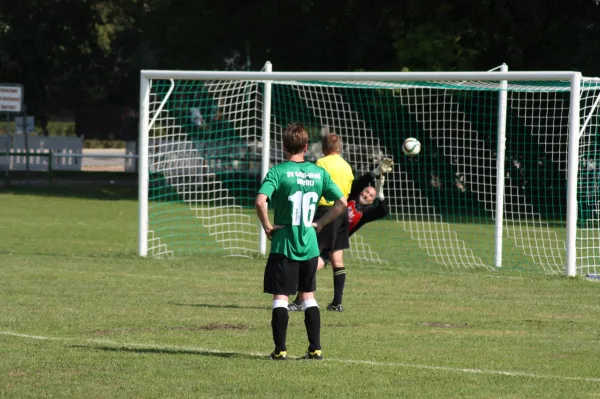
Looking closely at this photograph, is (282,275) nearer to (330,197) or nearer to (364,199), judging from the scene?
(330,197)

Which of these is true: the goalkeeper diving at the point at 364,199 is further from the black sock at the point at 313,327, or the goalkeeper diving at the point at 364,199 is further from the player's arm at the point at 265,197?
the player's arm at the point at 265,197

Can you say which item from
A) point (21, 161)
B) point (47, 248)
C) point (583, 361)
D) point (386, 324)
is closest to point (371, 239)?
point (47, 248)

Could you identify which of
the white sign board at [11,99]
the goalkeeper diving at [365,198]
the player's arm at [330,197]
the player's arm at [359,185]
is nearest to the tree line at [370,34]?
the white sign board at [11,99]

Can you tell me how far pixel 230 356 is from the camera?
9.55 metres

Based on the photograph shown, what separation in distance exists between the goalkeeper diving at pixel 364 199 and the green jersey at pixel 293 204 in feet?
10.9

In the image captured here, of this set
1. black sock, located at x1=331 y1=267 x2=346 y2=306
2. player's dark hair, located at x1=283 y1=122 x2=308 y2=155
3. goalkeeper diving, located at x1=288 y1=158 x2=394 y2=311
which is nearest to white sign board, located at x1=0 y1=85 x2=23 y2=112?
goalkeeper diving, located at x1=288 y1=158 x2=394 y2=311

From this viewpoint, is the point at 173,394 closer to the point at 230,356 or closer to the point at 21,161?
the point at 230,356

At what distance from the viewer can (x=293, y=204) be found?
9234mm

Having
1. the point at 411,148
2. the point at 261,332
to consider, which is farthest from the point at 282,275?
the point at 411,148

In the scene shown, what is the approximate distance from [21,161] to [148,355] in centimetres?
4033

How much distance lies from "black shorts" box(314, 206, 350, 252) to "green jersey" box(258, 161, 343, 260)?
10.4ft

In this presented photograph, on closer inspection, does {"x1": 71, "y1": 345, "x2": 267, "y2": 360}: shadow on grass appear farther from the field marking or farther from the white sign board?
the white sign board

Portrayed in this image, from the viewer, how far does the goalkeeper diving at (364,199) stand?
42.7 feet

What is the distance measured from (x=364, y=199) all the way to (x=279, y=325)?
4.47 m
